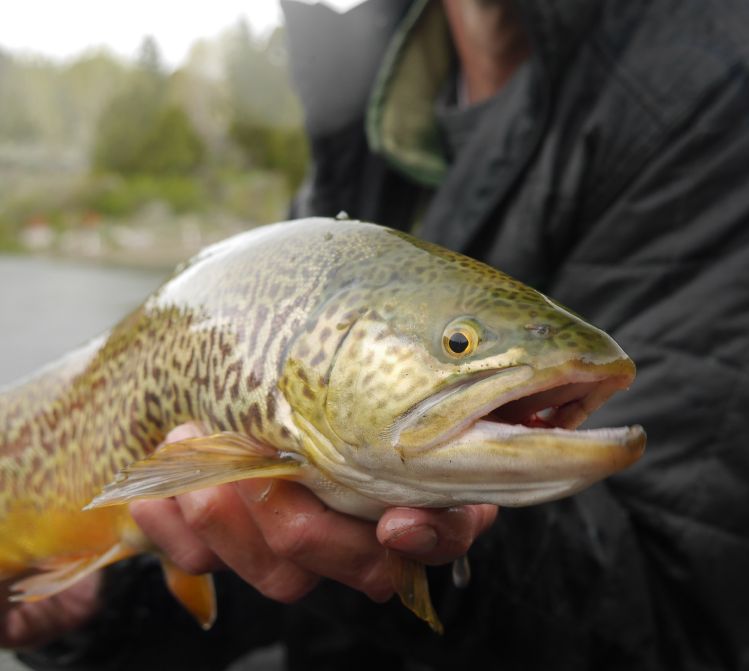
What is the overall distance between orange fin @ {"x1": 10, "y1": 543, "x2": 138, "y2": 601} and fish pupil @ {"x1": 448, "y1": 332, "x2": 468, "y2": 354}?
2.58ft

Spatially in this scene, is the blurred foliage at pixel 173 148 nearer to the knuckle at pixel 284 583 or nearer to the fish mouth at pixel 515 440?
the knuckle at pixel 284 583

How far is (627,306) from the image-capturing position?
66.3 inches

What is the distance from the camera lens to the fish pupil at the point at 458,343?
946 mm

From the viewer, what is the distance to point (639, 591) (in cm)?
149

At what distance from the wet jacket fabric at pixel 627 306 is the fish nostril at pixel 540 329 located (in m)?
0.67

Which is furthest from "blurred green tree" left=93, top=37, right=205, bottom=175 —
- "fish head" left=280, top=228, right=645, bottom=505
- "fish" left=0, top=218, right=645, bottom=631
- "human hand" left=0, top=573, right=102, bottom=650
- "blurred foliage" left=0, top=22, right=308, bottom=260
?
"fish head" left=280, top=228, right=645, bottom=505

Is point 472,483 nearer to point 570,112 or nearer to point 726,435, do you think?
point 726,435

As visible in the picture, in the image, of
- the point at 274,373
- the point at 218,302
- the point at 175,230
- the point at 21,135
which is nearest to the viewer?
the point at 274,373

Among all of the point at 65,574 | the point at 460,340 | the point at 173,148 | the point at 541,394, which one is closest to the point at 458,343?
the point at 460,340

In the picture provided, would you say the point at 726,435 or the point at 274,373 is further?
the point at 726,435

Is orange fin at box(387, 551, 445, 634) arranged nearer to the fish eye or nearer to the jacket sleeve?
the fish eye

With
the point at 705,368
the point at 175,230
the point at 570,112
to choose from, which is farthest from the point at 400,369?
the point at 175,230

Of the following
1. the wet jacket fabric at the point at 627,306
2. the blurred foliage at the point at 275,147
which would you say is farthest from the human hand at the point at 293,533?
the blurred foliage at the point at 275,147

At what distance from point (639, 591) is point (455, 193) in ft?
3.29
